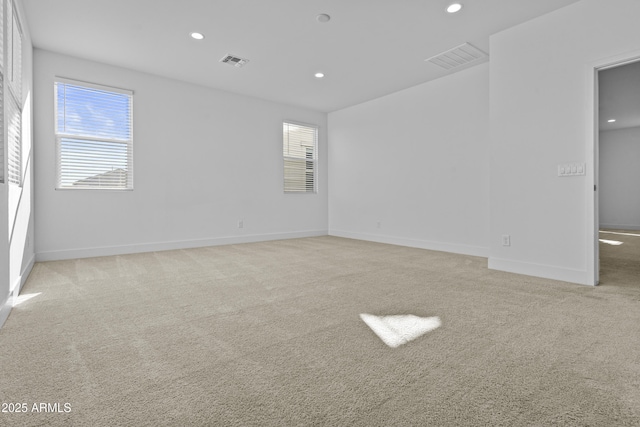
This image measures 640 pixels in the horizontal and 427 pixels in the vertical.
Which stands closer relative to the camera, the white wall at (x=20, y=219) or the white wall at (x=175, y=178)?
the white wall at (x=20, y=219)

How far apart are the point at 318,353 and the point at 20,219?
313cm

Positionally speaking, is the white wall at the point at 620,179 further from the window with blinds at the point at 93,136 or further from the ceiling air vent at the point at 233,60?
the window with blinds at the point at 93,136

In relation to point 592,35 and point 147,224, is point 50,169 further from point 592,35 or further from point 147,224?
point 592,35

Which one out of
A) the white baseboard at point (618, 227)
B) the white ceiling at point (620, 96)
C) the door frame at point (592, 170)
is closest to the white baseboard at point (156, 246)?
the door frame at point (592, 170)

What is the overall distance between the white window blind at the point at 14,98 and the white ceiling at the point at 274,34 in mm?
520

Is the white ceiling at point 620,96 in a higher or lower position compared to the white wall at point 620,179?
higher

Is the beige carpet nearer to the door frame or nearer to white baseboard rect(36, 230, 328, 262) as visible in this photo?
the door frame

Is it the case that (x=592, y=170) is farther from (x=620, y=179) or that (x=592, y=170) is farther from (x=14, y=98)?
(x=620, y=179)

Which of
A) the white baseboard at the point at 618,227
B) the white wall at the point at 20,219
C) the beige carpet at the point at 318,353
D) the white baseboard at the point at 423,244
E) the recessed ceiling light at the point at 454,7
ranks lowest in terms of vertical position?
the beige carpet at the point at 318,353

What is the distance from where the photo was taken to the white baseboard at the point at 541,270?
9.66 ft

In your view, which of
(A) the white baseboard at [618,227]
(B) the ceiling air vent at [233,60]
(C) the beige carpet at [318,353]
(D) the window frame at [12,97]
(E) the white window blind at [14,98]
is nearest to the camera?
(C) the beige carpet at [318,353]

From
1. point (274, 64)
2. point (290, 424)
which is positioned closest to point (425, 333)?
point (290, 424)

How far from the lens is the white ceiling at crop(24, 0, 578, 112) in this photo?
9.95 feet

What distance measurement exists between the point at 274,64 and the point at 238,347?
12.6 ft
